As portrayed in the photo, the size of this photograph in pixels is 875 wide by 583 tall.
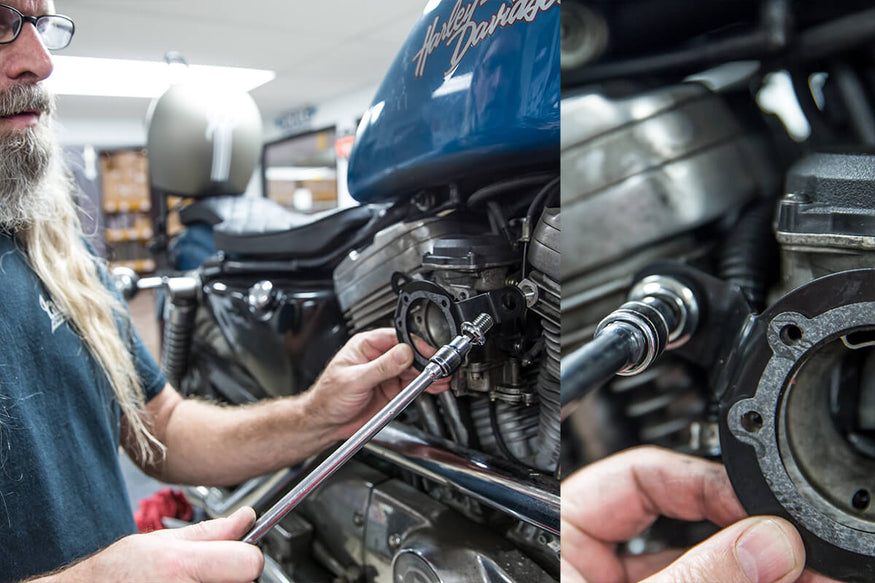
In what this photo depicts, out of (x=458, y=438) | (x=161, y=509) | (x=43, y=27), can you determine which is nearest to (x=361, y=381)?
(x=458, y=438)

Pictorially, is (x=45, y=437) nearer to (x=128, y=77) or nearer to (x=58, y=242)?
(x=58, y=242)

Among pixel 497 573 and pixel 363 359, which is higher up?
pixel 363 359

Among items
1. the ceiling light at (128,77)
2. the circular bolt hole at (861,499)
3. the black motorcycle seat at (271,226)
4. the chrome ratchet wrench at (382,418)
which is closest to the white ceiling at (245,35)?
the ceiling light at (128,77)

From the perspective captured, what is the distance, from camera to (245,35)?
18.5 inches

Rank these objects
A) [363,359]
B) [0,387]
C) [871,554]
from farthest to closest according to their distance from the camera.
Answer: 1. [363,359]
2. [0,387]
3. [871,554]

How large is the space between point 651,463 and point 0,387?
0.37 m

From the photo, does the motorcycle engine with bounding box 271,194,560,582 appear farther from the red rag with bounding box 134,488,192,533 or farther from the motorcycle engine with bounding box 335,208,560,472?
the red rag with bounding box 134,488,192,533

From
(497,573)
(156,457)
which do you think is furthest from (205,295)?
(497,573)

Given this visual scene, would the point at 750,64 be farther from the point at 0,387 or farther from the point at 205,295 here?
the point at 205,295

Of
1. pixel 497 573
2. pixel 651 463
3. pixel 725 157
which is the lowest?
pixel 497 573

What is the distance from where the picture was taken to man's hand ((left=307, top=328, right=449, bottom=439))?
1.40 feet

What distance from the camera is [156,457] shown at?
58 centimetres

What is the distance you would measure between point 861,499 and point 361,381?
1.01 ft

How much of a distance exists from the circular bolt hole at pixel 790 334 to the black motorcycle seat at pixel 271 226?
33cm
